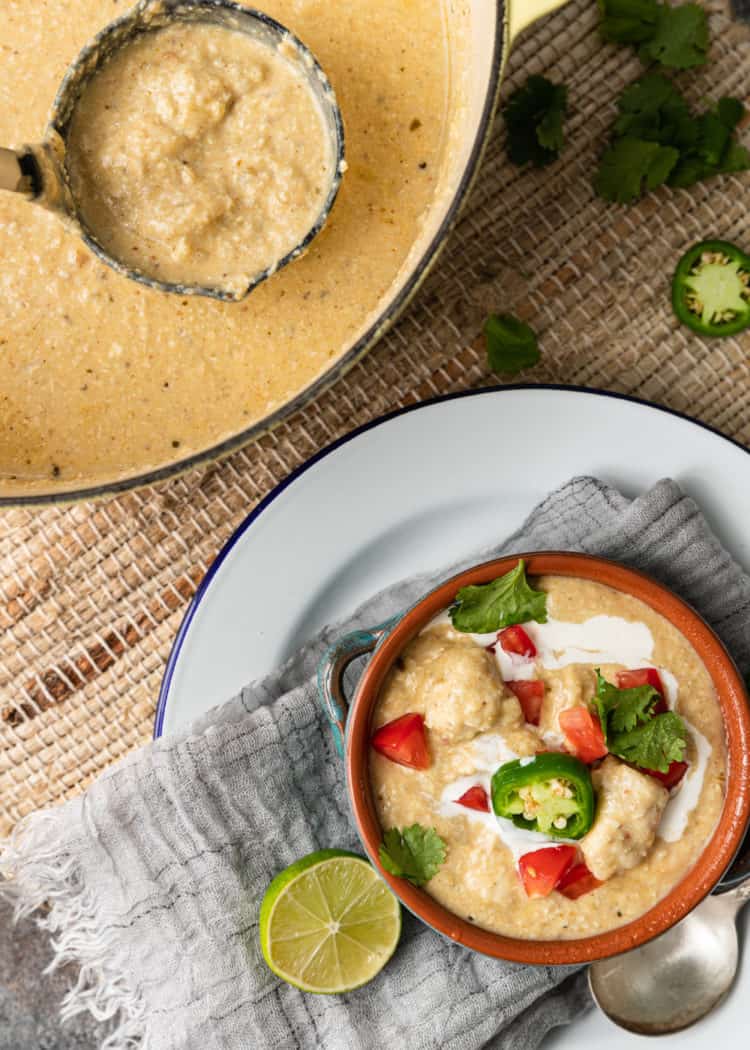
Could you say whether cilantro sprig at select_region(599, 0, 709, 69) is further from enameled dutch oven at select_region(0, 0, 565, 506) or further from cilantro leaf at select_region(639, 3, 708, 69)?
enameled dutch oven at select_region(0, 0, 565, 506)

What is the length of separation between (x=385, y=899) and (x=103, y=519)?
78 centimetres

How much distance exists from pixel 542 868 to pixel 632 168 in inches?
44.7

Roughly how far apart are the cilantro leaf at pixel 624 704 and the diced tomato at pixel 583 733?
2 centimetres

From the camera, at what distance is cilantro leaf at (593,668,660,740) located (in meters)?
1.57

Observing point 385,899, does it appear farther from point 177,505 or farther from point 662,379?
point 662,379

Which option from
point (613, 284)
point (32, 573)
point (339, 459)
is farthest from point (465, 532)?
point (32, 573)

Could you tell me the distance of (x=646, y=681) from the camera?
5.30 ft

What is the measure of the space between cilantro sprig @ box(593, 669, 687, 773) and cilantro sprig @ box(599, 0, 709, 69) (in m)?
1.06

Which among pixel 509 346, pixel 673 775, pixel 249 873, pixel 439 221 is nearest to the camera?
pixel 439 221

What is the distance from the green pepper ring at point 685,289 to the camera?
191 cm

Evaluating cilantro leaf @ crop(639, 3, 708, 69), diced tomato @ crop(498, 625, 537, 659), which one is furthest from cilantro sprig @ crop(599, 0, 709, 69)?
diced tomato @ crop(498, 625, 537, 659)

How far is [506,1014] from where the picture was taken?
5.73 ft

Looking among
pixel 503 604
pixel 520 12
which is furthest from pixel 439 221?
pixel 503 604

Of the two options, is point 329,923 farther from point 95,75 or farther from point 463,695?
point 95,75
